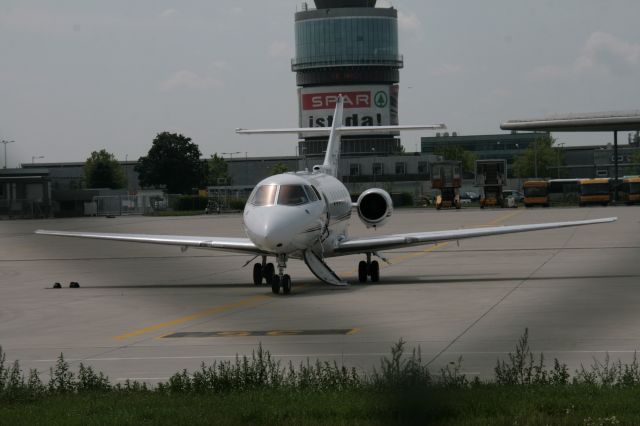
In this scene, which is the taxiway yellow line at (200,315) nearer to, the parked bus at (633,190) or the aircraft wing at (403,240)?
the aircraft wing at (403,240)

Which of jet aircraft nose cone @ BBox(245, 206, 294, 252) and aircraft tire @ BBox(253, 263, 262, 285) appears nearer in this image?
jet aircraft nose cone @ BBox(245, 206, 294, 252)

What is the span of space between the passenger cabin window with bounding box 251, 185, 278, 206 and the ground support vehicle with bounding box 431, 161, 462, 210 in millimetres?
110757

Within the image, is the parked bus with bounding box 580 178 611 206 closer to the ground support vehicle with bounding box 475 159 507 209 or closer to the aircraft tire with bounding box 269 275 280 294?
the ground support vehicle with bounding box 475 159 507 209

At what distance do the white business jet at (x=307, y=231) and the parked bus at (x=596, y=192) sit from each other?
108006 mm

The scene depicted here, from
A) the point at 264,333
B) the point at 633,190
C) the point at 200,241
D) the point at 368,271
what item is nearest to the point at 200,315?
the point at 264,333

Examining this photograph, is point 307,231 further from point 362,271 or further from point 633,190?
point 633,190

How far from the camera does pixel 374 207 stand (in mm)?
40344

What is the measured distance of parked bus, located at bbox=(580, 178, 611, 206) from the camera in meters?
144

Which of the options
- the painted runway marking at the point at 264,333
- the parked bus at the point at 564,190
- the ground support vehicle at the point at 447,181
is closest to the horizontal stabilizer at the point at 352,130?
the painted runway marking at the point at 264,333

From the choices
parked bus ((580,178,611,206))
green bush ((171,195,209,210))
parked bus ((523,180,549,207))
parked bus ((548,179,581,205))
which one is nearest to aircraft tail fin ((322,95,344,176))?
parked bus ((580,178,611,206))

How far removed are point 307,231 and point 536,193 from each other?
120 m

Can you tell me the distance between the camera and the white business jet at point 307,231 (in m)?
33.8

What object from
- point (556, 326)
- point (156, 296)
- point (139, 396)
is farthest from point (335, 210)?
point (139, 396)

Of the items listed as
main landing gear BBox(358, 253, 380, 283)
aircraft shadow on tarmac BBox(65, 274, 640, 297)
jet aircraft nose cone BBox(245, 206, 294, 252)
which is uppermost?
jet aircraft nose cone BBox(245, 206, 294, 252)
